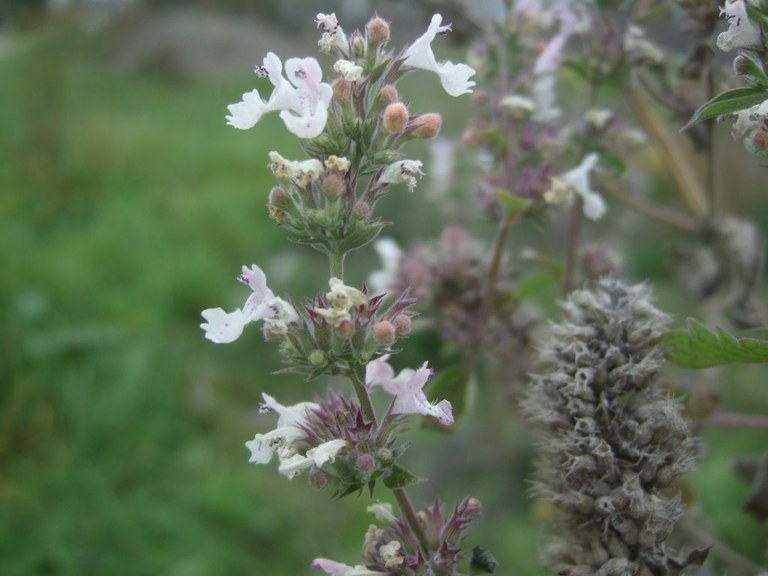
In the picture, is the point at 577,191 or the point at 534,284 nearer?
the point at 577,191

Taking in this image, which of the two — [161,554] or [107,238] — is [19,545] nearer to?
[161,554]

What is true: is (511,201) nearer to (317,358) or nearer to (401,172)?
(401,172)

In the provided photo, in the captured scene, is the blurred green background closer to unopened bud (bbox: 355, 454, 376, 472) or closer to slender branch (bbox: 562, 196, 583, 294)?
unopened bud (bbox: 355, 454, 376, 472)

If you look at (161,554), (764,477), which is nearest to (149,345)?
(161,554)

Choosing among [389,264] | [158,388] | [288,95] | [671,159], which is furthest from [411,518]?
[158,388]

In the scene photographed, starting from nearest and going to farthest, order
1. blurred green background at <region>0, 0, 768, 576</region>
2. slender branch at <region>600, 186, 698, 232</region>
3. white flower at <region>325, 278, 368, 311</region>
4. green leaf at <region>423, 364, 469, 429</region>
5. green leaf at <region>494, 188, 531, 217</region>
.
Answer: white flower at <region>325, 278, 368, 311</region>
green leaf at <region>494, 188, 531, 217</region>
green leaf at <region>423, 364, 469, 429</region>
slender branch at <region>600, 186, 698, 232</region>
blurred green background at <region>0, 0, 768, 576</region>

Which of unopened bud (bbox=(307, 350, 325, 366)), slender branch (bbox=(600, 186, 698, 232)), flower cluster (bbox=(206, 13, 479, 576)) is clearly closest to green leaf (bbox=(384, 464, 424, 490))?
flower cluster (bbox=(206, 13, 479, 576))
